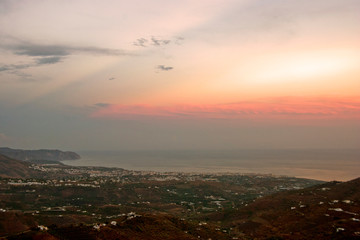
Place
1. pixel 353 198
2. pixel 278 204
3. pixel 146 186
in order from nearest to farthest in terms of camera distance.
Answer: pixel 353 198, pixel 278 204, pixel 146 186

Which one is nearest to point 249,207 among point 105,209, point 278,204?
point 278,204

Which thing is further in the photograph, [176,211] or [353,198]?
[176,211]

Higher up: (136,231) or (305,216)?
(305,216)

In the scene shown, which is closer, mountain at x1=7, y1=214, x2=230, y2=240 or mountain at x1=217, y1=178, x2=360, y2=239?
mountain at x1=7, y1=214, x2=230, y2=240

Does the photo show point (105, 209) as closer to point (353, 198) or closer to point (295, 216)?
point (295, 216)

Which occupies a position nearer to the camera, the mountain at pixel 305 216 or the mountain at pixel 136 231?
the mountain at pixel 136 231

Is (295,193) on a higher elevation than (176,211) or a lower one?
higher

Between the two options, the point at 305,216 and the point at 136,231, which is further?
the point at 305,216

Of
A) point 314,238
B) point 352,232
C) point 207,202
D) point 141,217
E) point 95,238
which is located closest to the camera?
point 95,238
